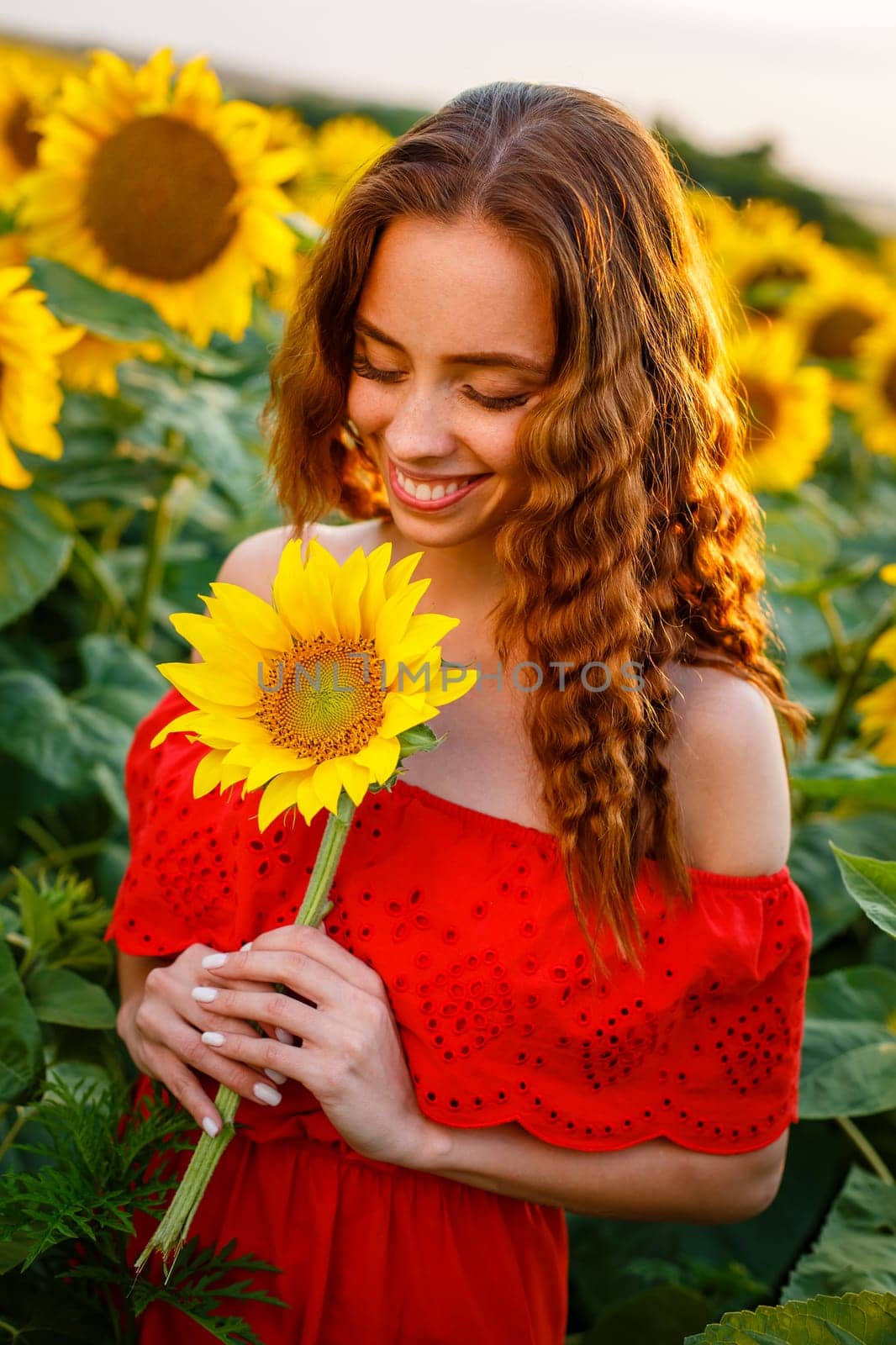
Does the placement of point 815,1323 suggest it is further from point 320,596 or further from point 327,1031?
point 320,596

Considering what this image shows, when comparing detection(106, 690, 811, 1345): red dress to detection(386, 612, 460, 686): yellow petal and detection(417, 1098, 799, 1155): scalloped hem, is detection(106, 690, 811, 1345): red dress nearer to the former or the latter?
detection(417, 1098, 799, 1155): scalloped hem

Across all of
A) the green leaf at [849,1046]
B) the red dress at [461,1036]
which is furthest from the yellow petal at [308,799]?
the green leaf at [849,1046]

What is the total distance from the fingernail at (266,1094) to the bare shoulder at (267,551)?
0.51 m

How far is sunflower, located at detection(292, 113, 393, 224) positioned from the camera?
279cm

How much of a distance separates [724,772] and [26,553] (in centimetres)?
95

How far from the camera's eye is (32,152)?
207 cm

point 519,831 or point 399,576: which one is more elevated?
point 399,576

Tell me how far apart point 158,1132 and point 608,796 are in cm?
46

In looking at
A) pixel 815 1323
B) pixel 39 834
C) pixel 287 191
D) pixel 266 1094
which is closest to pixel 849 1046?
pixel 815 1323

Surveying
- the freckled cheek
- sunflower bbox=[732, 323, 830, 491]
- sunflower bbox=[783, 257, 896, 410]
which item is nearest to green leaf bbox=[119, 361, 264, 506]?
the freckled cheek

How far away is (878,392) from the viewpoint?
9.42 ft

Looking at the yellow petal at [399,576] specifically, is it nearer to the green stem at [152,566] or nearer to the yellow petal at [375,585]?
the yellow petal at [375,585]

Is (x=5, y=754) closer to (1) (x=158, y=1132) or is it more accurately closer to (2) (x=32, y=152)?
(1) (x=158, y=1132)

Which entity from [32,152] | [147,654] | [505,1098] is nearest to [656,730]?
[505,1098]
